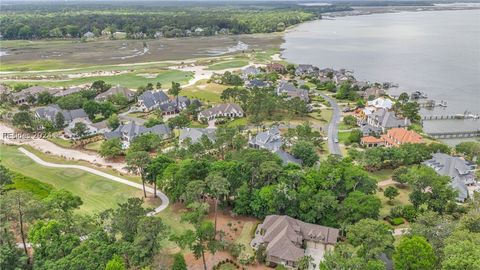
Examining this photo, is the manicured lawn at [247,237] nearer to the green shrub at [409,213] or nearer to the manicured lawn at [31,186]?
the green shrub at [409,213]

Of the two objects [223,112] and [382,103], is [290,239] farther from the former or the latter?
[382,103]

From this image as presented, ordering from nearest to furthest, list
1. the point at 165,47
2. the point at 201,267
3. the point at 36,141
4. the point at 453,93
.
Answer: the point at 201,267
the point at 36,141
the point at 453,93
the point at 165,47

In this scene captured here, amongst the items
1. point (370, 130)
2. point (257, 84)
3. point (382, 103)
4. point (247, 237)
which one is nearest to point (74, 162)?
point (247, 237)

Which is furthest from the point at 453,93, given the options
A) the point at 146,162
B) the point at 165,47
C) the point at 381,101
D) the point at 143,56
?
the point at 165,47

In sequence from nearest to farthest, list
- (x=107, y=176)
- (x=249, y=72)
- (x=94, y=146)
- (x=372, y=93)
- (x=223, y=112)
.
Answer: (x=107, y=176) < (x=94, y=146) < (x=223, y=112) < (x=372, y=93) < (x=249, y=72)

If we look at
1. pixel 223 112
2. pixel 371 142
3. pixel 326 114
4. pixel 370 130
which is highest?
pixel 223 112

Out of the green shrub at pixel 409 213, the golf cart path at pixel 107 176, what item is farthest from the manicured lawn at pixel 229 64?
the green shrub at pixel 409 213

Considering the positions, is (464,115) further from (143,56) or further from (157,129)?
(143,56)
